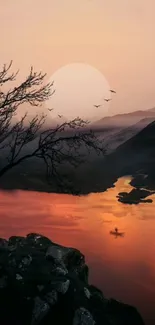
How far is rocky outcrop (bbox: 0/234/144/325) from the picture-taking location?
91.7ft

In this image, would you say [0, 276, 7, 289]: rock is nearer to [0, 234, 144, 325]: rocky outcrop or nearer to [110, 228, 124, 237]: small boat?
[0, 234, 144, 325]: rocky outcrop

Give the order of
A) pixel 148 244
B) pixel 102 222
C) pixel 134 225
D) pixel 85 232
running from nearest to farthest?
1. pixel 148 244
2. pixel 85 232
3. pixel 134 225
4. pixel 102 222

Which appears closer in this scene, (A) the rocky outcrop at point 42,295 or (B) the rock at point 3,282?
(A) the rocky outcrop at point 42,295

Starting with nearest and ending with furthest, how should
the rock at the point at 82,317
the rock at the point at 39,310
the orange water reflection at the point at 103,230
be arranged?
the rock at the point at 39,310 → the rock at the point at 82,317 → the orange water reflection at the point at 103,230

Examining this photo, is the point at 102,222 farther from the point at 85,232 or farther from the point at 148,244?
the point at 148,244

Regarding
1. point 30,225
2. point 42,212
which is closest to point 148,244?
point 30,225

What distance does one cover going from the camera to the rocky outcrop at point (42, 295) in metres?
28.0

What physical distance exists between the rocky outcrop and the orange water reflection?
15726 mm

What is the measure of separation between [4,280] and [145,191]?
518 ft

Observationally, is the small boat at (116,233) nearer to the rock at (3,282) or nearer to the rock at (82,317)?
the rock at (82,317)

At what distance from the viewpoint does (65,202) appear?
558 ft

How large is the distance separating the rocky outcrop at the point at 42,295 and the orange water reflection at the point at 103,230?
1573 centimetres

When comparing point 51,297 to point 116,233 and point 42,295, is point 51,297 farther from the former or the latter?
point 116,233

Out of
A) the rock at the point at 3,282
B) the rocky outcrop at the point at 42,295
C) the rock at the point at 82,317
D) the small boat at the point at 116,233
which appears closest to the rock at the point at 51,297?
the rocky outcrop at the point at 42,295
